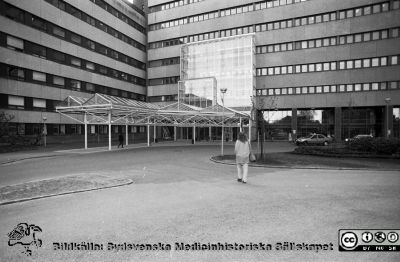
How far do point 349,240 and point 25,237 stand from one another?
224 inches

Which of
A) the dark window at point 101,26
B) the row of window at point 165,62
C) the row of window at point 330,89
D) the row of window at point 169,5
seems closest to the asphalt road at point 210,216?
the row of window at point 330,89

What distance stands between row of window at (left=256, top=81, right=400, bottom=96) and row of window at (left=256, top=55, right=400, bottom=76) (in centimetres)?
250

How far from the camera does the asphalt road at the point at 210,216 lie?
4.17 meters

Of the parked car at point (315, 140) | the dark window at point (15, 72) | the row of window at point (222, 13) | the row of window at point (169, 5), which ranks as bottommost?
the parked car at point (315, 140)

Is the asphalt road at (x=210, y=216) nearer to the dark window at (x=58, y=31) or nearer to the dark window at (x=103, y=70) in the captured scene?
the dark window at (x=58, y=31)

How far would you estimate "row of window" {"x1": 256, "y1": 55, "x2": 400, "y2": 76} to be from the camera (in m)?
36.8

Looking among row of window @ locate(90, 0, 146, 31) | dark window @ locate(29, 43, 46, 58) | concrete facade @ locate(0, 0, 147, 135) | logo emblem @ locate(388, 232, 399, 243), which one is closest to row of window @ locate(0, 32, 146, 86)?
dark window @ locate(29, 43, 46, 58)

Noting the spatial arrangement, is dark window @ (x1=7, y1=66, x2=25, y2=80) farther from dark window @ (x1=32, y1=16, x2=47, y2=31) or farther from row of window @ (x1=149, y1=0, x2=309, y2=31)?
row of window @ (x1=149, y1=0, x2=309, y2=31)

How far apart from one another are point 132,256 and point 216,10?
47.7 m

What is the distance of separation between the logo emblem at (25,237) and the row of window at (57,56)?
31.4 m

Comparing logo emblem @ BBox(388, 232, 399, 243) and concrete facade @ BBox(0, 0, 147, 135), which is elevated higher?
concrete facade @ BBox(0, 0, 147, 135)

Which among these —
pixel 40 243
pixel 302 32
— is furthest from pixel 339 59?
pixel 40 243

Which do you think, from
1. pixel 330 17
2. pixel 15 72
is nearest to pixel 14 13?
pixel 15 72

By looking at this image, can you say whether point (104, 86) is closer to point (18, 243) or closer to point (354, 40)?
point (354, 40)
